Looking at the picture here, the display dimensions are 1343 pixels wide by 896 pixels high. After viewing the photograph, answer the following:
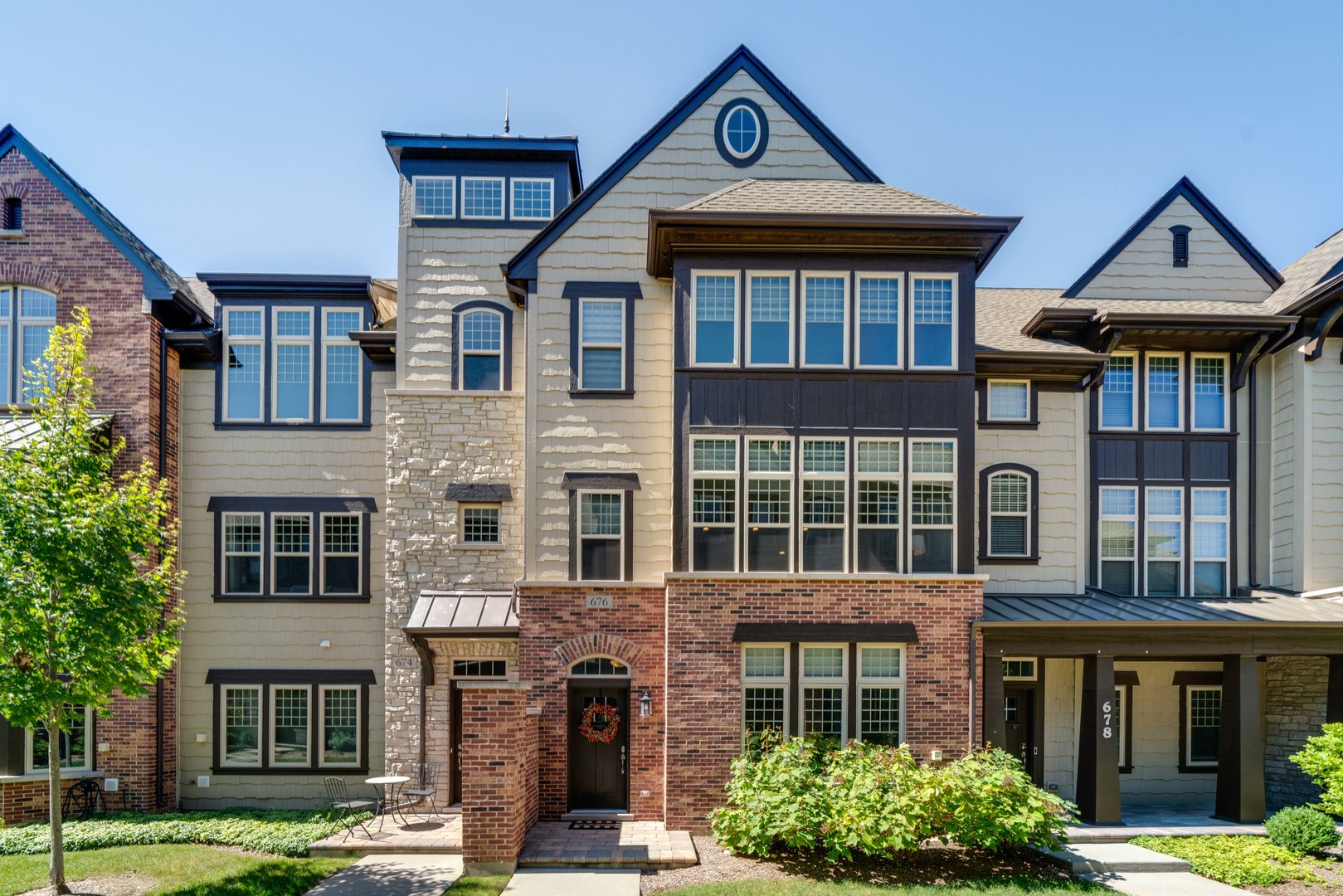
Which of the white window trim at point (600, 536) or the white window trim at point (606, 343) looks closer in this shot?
the white window trim at point (600, 536)

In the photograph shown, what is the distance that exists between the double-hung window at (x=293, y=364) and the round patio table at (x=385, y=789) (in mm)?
6716

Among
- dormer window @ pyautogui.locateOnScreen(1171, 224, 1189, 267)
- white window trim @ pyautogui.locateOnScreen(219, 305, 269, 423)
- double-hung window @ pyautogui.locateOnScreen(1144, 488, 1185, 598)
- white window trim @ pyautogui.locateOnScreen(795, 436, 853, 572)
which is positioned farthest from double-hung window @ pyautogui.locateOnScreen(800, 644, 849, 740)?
white window trim @ pyautogui.locateOnScreen(219, 305, 269, 423)

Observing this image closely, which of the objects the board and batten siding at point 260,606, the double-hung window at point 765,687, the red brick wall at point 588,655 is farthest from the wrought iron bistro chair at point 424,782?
the double-hung window at point 765,687

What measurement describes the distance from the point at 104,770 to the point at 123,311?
8.07m

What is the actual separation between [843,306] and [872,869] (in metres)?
8.14

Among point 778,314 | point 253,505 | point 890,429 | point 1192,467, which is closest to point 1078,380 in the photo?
point 1192,467

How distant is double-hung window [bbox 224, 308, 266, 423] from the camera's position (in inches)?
664

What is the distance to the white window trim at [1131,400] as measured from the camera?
1638cm

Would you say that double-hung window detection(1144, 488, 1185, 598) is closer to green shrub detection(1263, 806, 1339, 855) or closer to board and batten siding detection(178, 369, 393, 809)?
green shrub detection(1263, 806, 1339, 855)

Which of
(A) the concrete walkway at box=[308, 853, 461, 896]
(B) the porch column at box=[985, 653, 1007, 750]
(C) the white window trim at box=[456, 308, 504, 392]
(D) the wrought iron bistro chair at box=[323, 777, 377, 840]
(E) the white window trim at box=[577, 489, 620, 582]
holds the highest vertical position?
(C) the white window trim at box=[456, 308, 504, 392]

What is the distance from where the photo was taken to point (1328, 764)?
13.1 m

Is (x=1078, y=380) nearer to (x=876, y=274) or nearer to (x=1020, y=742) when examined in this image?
(x=876, y=274)

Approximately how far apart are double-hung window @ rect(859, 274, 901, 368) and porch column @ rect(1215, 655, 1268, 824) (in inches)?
290

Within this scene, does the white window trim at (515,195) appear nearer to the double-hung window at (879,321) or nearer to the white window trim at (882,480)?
the double-hung window at (879,321)
